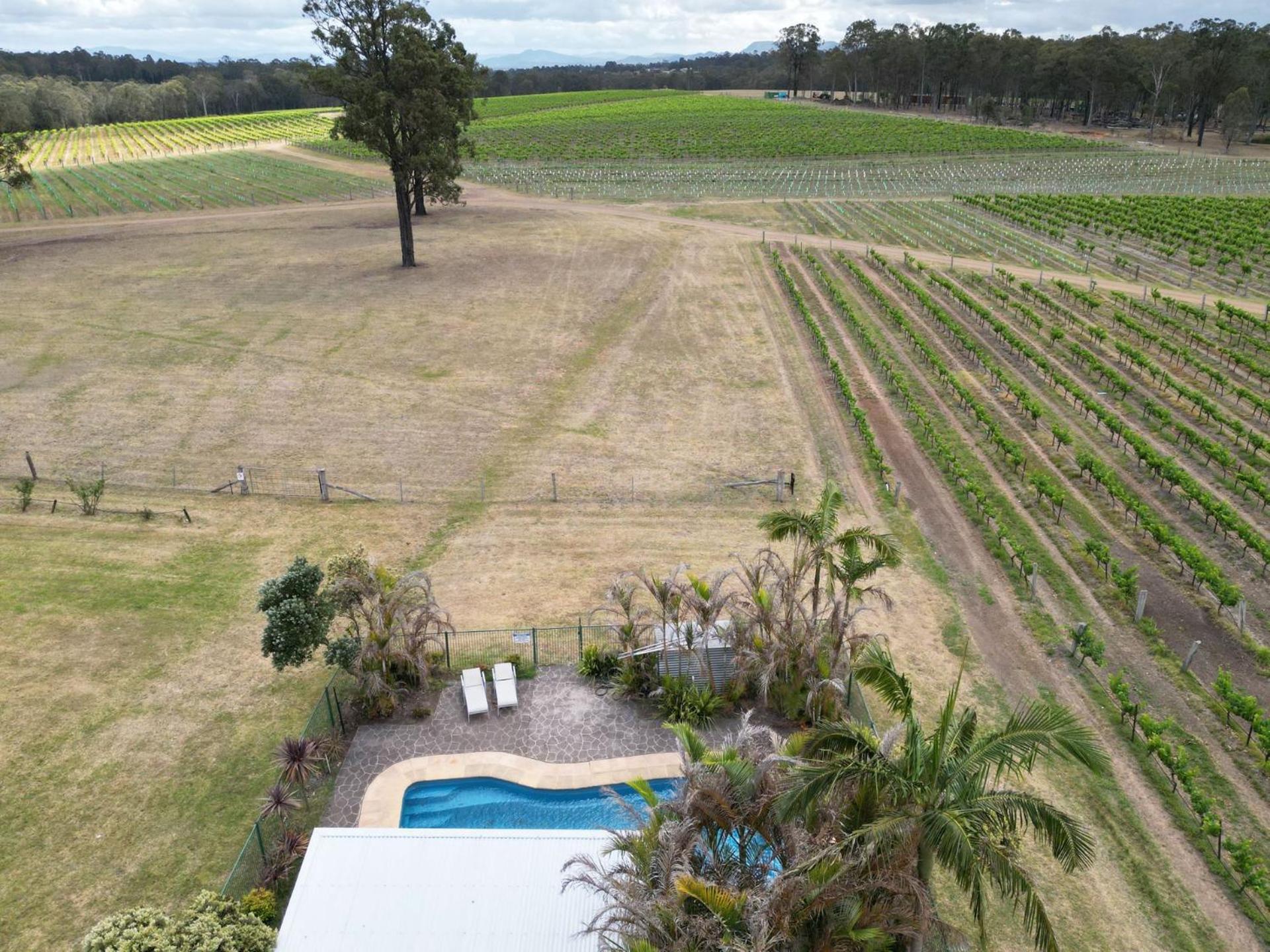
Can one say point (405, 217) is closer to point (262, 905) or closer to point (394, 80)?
point (394, 80)

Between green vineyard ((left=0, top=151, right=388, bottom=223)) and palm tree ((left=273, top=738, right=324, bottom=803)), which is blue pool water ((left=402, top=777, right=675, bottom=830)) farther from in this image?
green vineyard ((left=0, top=151, right=388, bottom=223))

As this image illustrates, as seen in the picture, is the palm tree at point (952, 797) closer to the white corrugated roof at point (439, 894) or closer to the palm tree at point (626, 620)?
the white corrugated roof at point (439, 894)

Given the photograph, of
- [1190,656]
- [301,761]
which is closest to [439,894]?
[301,761]

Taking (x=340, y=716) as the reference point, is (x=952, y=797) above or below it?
above

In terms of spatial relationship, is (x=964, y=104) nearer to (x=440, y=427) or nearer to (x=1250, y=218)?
(x=1250, y=218)

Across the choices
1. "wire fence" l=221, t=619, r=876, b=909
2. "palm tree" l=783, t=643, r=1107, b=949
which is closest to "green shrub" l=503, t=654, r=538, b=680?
"wire fence" l=221, t=619, r=876, b=909

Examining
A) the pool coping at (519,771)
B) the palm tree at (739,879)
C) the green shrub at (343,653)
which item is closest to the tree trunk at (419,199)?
the green shrub at (343,653)
